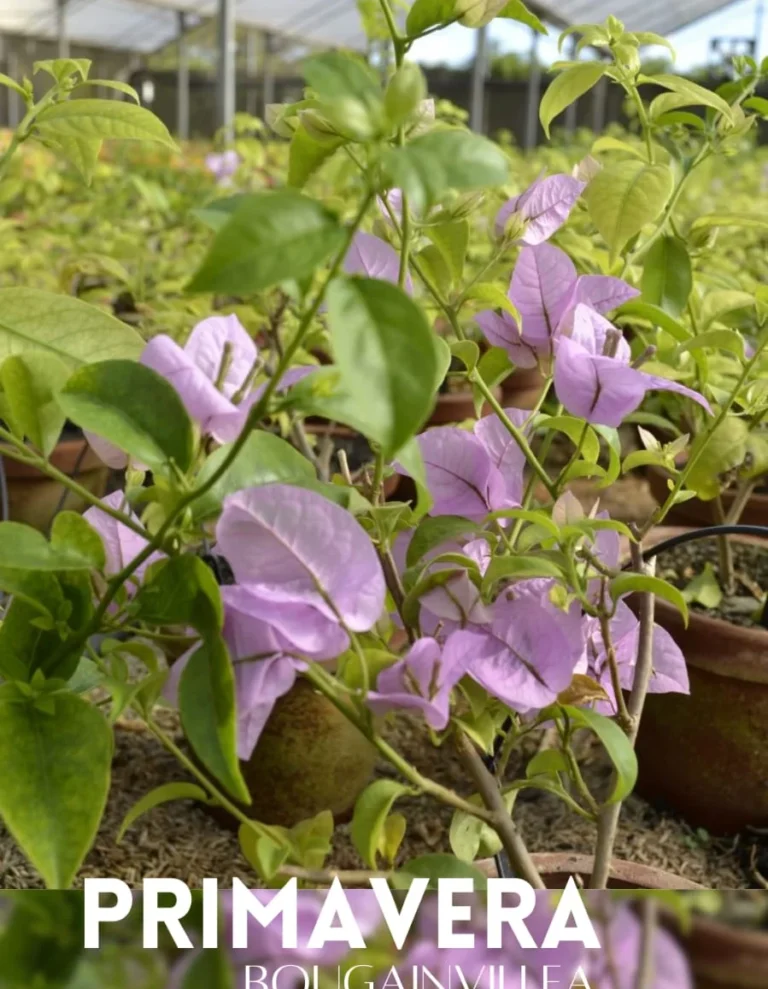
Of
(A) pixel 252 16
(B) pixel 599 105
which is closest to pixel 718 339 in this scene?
(A) pixel 252 16

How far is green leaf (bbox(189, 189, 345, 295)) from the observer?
10.0 inches

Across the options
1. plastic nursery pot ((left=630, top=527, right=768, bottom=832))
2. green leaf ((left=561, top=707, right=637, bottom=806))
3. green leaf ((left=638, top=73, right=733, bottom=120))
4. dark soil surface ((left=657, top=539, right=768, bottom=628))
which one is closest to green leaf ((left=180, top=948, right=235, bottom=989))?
green leaf ((left=561, top=707, right=637, bottom=806))

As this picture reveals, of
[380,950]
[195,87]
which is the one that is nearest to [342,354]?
[380,950]

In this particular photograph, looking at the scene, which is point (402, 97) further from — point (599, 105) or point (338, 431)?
point (599, 105)

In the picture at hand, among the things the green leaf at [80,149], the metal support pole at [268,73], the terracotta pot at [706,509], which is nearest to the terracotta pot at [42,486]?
the terracotta pot at [706,509]

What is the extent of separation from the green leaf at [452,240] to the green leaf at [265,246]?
24cm

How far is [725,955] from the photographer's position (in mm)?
311

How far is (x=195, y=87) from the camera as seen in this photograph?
1211 cm

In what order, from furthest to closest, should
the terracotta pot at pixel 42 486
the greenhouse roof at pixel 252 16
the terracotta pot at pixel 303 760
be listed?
1. the greenhouse roof at pixel 252 16
2. the terracotta pot at pixel 42 486
3. the terracotta pot at pixel 303 760

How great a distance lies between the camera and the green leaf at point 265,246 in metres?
0.25

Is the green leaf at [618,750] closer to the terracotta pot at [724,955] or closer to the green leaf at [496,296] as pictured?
the terracotta pot at [724,955]

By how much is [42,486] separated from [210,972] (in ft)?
3.99

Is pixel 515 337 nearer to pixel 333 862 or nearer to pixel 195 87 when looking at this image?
pixel 333 862

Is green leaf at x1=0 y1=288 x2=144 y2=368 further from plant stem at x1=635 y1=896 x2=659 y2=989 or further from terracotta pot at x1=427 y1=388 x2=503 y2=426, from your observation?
terracotta pot at x1=427 y1=388 x2=503 y2=426
